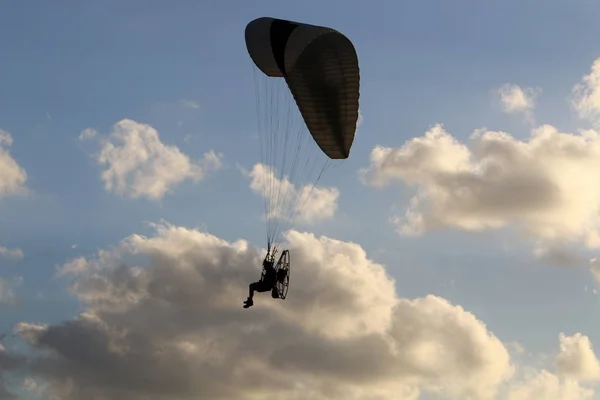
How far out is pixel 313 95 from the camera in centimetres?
7469

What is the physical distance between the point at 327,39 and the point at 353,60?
1.86 m

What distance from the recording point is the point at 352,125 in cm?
7519

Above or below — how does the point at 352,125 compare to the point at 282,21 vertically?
below

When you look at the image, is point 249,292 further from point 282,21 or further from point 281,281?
point 282,21

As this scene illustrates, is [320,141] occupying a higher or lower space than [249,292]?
higher

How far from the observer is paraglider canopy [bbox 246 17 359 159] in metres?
74.2

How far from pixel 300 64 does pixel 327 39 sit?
7.04ft

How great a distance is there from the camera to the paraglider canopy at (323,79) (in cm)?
7419

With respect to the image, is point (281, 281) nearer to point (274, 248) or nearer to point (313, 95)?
point (274, 248)

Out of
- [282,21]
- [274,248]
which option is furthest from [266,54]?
[274,248]

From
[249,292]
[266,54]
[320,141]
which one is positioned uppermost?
[266,54]

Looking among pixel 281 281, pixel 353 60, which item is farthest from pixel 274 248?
pixel 353 60

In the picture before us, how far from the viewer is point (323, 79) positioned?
74.6 m

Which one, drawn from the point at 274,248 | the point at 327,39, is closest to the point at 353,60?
the point at 327,39
